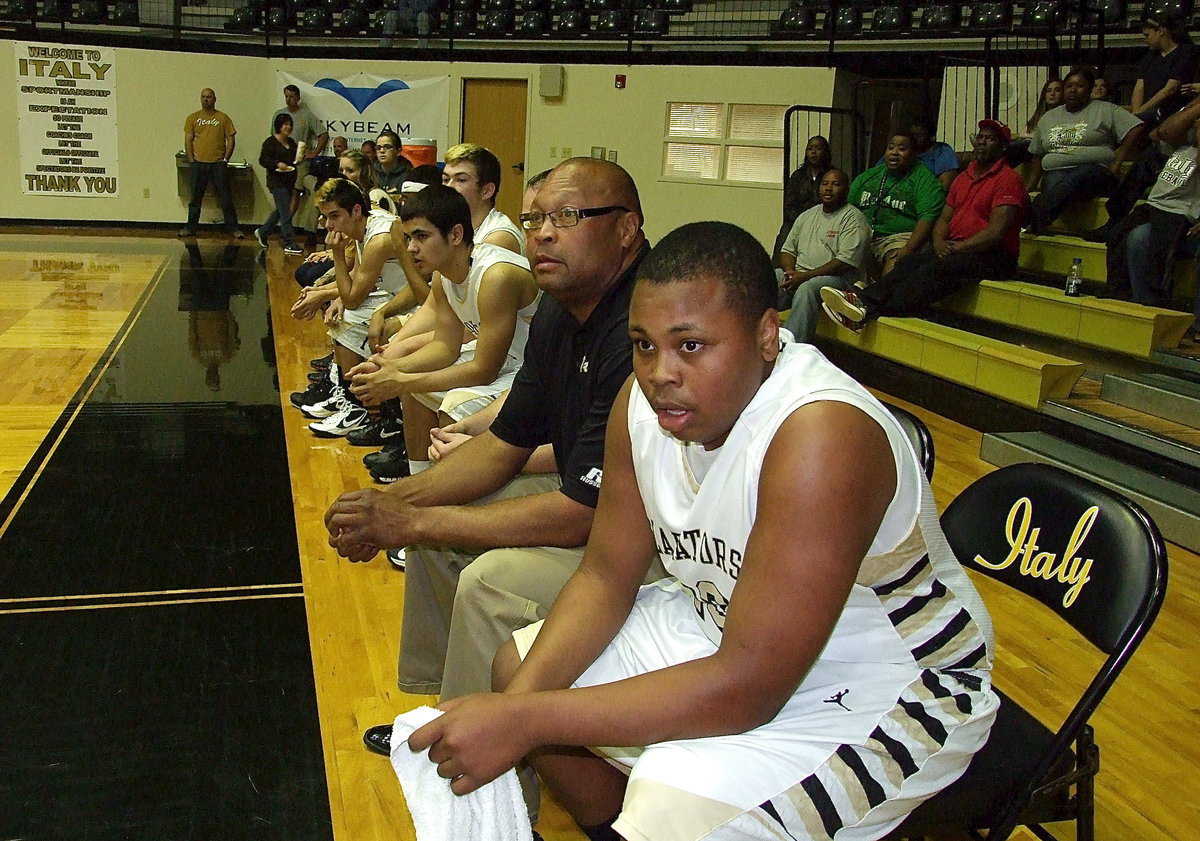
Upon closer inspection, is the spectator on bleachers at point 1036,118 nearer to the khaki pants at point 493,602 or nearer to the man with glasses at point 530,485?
the man with glasses at point 530,485

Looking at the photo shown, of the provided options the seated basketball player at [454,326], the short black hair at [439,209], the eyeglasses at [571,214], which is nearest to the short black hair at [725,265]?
the eyeglasses at [571,214]

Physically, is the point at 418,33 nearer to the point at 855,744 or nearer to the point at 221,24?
the point at 221,24

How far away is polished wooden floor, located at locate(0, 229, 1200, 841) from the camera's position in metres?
2.15

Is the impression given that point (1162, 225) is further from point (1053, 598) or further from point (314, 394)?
point (1053, 598)

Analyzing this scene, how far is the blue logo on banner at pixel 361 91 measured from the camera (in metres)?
13.4

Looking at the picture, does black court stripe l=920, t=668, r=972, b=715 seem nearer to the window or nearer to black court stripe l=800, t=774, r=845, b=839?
black court stripe l=800, t=774, r=845, b=839

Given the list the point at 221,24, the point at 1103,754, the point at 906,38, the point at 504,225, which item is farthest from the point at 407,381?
the point at 221,24

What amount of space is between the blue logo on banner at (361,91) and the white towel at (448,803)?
13.1 meters

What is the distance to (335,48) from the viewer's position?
44.3ft

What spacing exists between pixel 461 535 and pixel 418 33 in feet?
41.8

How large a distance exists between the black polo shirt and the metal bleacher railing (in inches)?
338

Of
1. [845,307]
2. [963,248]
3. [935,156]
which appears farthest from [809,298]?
[935,156]

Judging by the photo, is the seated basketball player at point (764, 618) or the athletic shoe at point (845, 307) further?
the athletic shoe at point (845, 307)

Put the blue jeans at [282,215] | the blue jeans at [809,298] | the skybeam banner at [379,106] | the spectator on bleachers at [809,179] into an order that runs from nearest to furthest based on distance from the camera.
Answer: the blue jeans at [809,298] → the spectator on bleachers at [809,179] → the blue jeans at [282,215] → the skybeam banner at [379,106]
